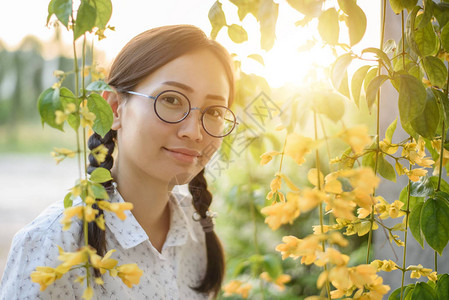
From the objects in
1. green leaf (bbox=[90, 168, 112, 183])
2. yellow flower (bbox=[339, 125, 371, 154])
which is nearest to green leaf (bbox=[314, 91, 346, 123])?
yellow flower (bbox=[339, 125, 371, 154])

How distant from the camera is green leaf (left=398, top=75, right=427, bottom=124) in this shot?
429 mm

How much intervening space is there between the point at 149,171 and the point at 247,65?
25cm

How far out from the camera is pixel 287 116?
33cm

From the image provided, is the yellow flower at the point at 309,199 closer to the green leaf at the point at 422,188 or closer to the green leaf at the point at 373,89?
the green leaf at the point at 373,89

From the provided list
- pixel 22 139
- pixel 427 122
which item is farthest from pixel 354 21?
pixel 22 139

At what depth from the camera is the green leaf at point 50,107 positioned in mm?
406

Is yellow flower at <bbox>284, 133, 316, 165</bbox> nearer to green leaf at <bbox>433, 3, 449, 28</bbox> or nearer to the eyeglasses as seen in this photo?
green leaf at <bbox>433, 3, 449, 28</bbox>

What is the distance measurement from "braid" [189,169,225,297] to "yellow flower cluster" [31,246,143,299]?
2.00ft

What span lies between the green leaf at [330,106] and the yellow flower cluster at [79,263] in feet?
0.73

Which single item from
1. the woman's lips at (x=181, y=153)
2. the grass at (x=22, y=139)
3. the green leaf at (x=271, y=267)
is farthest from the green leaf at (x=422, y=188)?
the grass at (x=22, y=139)

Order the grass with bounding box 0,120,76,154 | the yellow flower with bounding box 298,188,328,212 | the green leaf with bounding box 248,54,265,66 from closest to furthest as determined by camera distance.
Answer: the yellow flower with bounding box 298,188,328,212, the green leaf with bounding box 248,54,265,66, the grass with bounding box 0,120,76,154

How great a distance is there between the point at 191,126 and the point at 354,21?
342 mm

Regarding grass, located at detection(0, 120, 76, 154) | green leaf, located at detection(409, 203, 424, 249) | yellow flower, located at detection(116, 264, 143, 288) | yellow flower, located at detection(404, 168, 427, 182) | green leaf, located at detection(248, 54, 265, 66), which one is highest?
green leaf, located at detection(248, 54, 265, 66)

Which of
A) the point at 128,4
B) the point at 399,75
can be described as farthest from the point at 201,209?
the point at 399,75
